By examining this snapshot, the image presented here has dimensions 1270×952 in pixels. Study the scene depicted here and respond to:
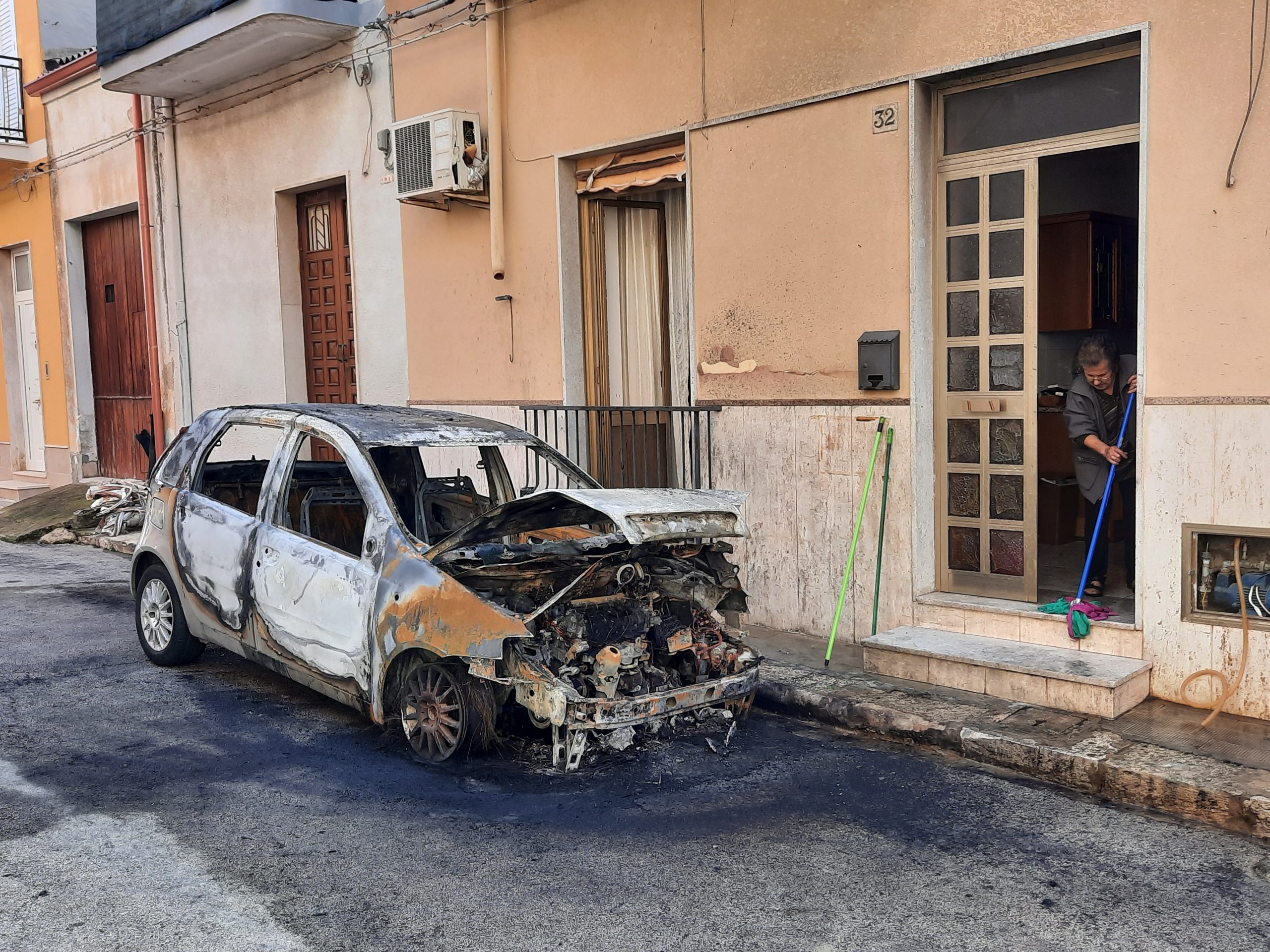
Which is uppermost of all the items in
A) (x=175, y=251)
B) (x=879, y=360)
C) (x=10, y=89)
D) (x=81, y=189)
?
(x=10, y=89)

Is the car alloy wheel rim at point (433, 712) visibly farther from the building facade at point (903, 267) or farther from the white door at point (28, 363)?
the white door at point (28, 363)

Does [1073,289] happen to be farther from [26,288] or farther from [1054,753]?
[26,288]

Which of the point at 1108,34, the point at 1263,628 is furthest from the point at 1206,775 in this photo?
the point at 1108,34

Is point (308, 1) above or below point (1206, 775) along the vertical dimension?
above

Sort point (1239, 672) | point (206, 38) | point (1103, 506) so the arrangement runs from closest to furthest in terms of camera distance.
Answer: point (1239, 672) < point (1103, 506) < point (206, 38)

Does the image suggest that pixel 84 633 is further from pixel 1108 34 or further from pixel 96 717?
pixel 1108 34

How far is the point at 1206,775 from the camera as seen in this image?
16.0 ft

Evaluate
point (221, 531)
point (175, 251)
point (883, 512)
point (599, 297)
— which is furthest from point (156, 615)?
point (175, 251)

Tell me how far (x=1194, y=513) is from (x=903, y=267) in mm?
2195

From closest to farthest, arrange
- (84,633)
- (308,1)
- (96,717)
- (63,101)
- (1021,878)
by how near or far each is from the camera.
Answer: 1. (1021,878)
2. (96,717)
3. (84,633)
4. (308,1)
5. (63,101)

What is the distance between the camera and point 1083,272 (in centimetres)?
912

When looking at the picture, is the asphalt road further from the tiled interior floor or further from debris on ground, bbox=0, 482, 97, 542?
debris on ground, bbox=0, 482, 97, 542

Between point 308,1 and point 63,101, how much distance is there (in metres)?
6.98

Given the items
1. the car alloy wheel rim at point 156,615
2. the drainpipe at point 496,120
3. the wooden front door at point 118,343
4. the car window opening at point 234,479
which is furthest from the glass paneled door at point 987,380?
the wooden front door at point 118,343
